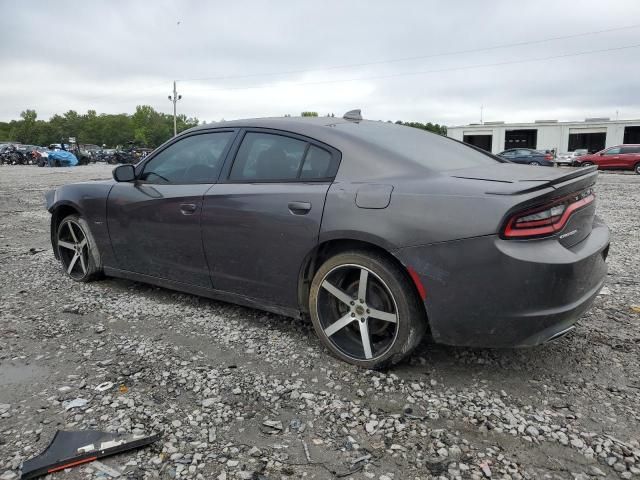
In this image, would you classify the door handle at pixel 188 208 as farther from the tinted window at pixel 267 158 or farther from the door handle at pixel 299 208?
the door handle at pixel 299 208

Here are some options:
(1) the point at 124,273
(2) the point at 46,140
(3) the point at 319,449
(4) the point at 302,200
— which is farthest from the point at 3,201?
(2) the point at 46,140

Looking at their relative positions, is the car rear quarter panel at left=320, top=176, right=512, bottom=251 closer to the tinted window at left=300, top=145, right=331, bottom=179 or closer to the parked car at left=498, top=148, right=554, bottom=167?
the tinted window at left=300, top=145, right=331, bottom=179

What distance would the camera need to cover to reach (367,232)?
276 centimetres

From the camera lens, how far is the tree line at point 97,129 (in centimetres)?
11124

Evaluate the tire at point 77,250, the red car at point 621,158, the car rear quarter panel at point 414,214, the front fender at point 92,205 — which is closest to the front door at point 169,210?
the front fender at point 92,205

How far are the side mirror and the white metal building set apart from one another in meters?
55.7

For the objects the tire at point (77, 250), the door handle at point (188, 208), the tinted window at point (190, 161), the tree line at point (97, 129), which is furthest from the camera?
the tree line at point (97, 129)

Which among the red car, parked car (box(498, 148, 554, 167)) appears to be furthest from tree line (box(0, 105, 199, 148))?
the red car

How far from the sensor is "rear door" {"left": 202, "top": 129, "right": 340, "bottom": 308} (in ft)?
10.0

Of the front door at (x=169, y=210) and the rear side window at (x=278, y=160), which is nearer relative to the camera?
the rear side window at (x=278, y=160)

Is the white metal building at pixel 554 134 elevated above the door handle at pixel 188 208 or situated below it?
above

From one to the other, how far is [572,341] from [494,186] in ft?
4.72

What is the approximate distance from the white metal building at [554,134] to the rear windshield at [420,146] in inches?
2163

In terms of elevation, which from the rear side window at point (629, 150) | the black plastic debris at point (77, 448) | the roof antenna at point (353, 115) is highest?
the rear side window at point (629, 150)
